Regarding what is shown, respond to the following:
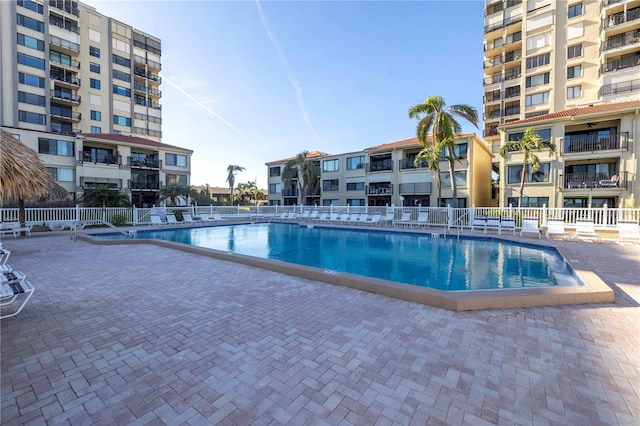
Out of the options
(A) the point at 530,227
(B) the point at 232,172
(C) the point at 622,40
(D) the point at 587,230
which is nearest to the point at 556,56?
(C) the point at 622,40

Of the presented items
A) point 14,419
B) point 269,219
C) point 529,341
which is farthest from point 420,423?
point 269,219

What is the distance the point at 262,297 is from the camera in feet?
14.7

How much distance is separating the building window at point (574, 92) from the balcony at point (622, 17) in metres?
4.71

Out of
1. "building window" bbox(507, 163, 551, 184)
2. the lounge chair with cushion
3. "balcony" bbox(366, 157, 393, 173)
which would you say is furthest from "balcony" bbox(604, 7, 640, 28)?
the lounge chair with cushion

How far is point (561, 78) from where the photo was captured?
2662 centimetres

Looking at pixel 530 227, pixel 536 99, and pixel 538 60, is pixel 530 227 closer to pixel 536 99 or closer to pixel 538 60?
pixel 536 99

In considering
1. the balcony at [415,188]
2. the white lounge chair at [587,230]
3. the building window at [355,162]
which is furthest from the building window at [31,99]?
the white lounge chair at [587,230]

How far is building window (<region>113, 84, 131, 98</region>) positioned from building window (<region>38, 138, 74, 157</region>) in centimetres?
1310

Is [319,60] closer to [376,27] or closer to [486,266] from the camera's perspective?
[376,27]

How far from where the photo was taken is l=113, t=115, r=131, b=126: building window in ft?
111

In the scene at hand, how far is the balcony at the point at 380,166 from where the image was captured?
27.6m

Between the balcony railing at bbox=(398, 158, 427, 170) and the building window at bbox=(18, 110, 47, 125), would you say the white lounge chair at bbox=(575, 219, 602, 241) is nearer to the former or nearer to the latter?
the balcony railing at bbox=(398, 158, 427, 170)

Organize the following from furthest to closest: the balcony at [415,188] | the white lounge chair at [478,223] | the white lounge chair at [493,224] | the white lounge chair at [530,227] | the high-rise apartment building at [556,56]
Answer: the balcony at [415,188]
the high-rise apartment building at [556,56]
the white lounge chair at [478,223]
the white lounge chair at [493,224]
the white lounge chair at [530,227]

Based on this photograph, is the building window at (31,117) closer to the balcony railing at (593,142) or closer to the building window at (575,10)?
the balcony railing at (593,142)
